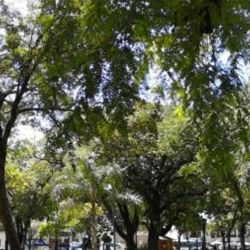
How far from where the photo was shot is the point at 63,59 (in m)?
4.19

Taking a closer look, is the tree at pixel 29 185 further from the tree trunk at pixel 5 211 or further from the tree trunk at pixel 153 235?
Answer: the tree trunk at pixel 5 211

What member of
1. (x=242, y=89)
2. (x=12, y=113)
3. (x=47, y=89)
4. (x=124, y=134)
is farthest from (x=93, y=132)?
(x=12, y=113)

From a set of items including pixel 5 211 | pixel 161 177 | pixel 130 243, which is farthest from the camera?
pixel 130 243

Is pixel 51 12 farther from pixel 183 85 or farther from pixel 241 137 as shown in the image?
pixel 241 137

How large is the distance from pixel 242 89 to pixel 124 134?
852 mm

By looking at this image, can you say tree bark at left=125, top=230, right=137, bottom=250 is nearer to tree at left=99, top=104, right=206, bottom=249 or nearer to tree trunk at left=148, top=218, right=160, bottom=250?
tree at left=99, top=104, right=206, bottom=249

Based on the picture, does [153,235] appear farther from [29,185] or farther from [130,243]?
[29,185]

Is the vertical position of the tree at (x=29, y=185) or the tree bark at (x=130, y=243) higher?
the tree at (x=29, y=185)

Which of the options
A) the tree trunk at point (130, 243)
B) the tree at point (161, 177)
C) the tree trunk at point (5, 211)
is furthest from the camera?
the tree trunk at point (130, 243)

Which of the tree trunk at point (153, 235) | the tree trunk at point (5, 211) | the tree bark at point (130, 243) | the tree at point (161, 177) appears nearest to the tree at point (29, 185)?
the tree at point (161, 177)

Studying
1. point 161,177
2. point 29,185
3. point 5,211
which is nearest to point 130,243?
point 161,177

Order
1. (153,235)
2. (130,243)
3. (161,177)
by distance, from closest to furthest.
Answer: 1. (161,177)
2. (153,235)
3. (130,243)

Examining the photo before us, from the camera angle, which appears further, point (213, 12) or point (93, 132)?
point (93, 132)

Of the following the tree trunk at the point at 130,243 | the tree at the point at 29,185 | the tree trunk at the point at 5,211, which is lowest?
the tree trunk at the point at 5,211
